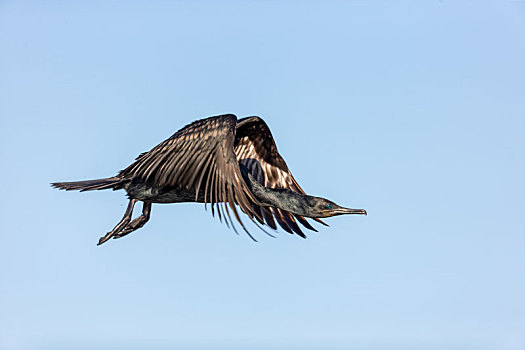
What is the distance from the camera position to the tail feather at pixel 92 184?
928 centimetres

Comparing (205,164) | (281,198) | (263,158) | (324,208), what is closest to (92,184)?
(205,164)

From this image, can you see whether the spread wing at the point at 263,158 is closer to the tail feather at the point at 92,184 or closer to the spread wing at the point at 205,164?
the spread wing at the point at 205,164

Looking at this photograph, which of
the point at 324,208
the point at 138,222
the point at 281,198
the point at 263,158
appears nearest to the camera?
the point at 324,208

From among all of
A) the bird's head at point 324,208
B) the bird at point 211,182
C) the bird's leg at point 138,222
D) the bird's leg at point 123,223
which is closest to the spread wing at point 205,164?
the bird at point 211,182

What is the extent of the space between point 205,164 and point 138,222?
1.53 metres

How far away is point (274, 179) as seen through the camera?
36.0ft

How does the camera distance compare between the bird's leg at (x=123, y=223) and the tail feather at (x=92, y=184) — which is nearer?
the bird's leg at (x=123, y=223)

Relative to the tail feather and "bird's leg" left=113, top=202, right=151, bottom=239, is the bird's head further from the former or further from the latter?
the tail feather

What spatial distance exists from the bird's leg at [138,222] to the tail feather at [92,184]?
433mm

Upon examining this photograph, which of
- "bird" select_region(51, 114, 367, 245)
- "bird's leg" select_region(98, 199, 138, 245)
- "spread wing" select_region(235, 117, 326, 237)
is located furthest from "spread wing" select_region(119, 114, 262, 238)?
"spread wing" select_region(235, 117, 326, 237)

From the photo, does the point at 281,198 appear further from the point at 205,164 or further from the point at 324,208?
the point at 205,164

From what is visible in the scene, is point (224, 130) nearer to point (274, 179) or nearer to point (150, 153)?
point (150, 153)

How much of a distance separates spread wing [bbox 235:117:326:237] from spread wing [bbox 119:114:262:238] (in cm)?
189

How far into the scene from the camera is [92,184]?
9.48 metres
